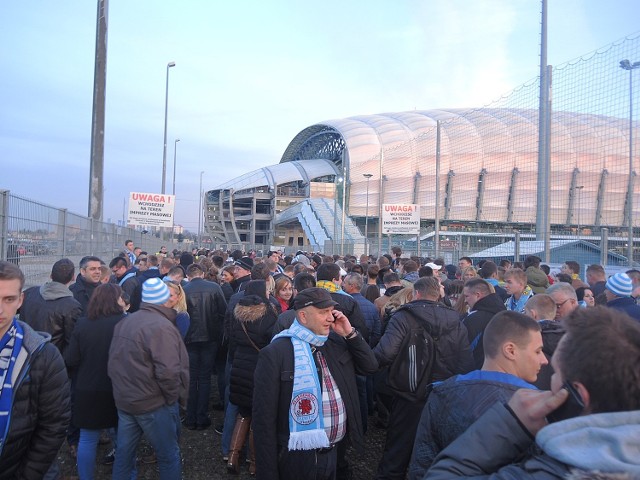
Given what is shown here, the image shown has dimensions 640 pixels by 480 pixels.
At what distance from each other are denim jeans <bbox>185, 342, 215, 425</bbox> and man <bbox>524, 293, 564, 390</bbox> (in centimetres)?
385

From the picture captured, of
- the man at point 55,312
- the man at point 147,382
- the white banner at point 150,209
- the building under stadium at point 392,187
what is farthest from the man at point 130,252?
the building under stadium at point 392,187

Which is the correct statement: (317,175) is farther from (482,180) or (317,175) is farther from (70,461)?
(70,461)

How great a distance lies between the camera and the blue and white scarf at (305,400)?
2.94 meters

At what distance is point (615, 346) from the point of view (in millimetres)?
1224

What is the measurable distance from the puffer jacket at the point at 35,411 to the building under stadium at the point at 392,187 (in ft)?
73.8

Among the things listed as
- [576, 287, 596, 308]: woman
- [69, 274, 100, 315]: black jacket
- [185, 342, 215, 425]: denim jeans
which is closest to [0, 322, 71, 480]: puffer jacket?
[185, 342, 215, 425]: denim jeans

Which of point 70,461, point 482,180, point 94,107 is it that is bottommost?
point 70,461

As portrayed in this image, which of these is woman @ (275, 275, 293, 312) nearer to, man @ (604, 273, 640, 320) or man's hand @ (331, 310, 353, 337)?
man's hand @ (331, 310, 353, 337)

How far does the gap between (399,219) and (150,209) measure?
29.5 feet

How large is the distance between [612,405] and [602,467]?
0.57 feet

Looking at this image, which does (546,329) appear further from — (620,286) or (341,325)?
(620,286)

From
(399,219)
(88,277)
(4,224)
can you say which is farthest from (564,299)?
(399,219)

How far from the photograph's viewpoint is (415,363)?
148 inches

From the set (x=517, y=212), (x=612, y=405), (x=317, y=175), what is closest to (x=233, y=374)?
(x=612, y=405)
